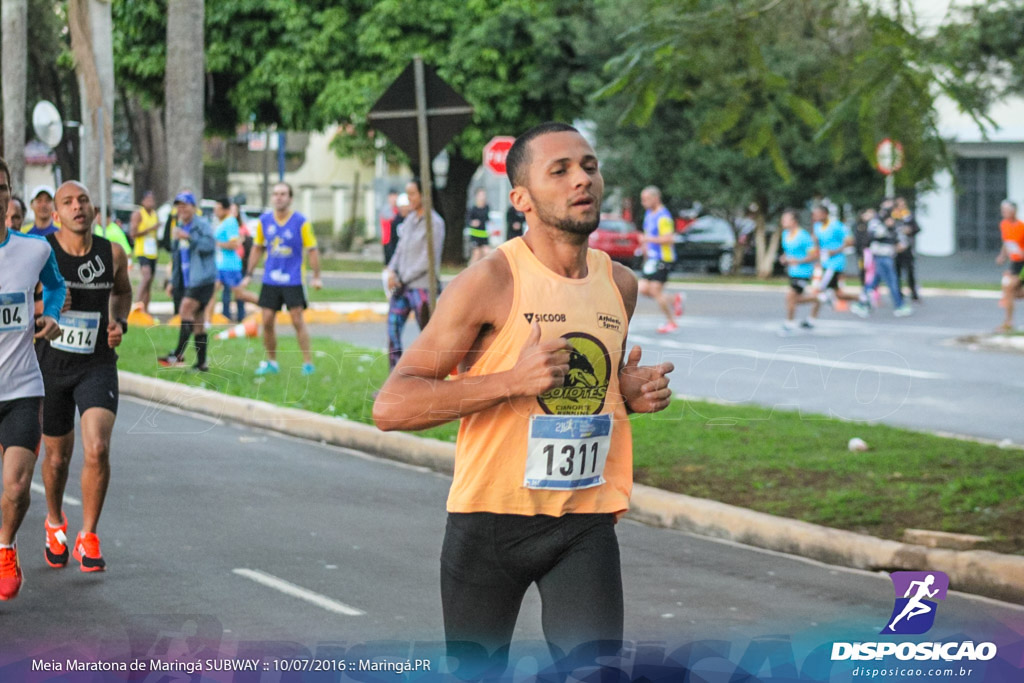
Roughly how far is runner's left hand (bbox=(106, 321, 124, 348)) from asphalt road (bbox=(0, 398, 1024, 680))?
110cm

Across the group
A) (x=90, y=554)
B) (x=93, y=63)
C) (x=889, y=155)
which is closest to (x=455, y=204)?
(x=93, y=63)

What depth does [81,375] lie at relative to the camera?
7.20 meters

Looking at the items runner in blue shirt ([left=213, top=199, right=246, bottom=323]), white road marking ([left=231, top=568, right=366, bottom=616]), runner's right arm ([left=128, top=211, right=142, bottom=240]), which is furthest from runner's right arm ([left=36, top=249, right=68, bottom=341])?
runner's right arm ([left=128, top=211, right=142, bottom=240])

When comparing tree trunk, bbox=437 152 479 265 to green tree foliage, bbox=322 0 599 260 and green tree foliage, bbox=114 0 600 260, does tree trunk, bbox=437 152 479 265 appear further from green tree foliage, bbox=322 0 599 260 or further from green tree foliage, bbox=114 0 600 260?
green tree foliage, bbox=322 0 599 260

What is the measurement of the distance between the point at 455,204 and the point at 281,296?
23.6 metres

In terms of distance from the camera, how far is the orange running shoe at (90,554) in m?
7.12

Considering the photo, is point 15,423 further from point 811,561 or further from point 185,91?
point 185,91

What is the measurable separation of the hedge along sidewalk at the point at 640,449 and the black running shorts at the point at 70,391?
1587mm

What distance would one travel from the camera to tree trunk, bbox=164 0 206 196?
22.1 meters

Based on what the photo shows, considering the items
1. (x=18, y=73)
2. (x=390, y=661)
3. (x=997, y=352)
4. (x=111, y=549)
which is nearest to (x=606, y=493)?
(x=390, y=661)

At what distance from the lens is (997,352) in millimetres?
18547

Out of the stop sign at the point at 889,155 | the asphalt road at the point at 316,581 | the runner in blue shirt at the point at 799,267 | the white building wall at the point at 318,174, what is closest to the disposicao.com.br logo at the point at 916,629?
the asphalt road at the point at 316,581

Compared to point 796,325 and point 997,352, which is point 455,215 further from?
point 997,352

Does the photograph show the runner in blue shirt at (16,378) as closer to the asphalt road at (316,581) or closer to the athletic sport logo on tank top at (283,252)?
the asphalt road at (316,581)
